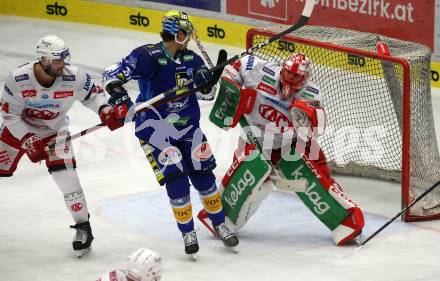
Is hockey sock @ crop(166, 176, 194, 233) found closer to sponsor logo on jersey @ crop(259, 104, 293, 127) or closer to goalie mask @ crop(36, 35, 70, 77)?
sponsor logo on jersey @ crop(259, 104, 293, 127)

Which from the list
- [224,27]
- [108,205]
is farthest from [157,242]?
[224,27]

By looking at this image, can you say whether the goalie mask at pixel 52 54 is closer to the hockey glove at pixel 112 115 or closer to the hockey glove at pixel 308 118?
the hockey glove at pixel 112 115

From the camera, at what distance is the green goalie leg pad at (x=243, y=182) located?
24.5ft

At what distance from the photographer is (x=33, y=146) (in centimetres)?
708

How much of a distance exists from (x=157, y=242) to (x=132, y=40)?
468 cm

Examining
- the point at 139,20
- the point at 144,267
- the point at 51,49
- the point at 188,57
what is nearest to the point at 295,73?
the point at 188,57

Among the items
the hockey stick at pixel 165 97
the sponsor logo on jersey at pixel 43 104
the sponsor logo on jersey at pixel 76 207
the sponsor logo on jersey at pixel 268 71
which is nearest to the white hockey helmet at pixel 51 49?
the sponsor logo on jersey at pixel 43 104

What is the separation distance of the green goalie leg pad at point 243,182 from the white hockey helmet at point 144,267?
2305 millimetres

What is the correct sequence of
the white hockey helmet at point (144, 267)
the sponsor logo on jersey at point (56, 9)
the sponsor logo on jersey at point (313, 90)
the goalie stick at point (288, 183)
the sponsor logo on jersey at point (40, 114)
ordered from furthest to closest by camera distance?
the sponsor logo on jersey at point (56, 9) → the goalie stick at point (288, 183) → the sponsor logo on jersey at point (313, 90) → the sponsor logo on jersey at point (40, 114) → the white hockey helmet at point (144, 267)

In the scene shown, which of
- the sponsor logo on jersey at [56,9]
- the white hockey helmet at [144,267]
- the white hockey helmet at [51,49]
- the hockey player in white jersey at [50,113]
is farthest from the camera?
the sponsor logo on jersey at [56,9]

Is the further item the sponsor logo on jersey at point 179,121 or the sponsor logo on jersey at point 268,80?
the sponsor logo on jersey at point 268,80

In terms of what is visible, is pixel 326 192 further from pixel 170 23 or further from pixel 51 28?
pixel 51 28

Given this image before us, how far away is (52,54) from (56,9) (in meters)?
5.79

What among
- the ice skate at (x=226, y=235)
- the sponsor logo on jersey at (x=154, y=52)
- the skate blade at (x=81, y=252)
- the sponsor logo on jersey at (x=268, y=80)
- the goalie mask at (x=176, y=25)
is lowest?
the skate blade at (x=81, y=252)
